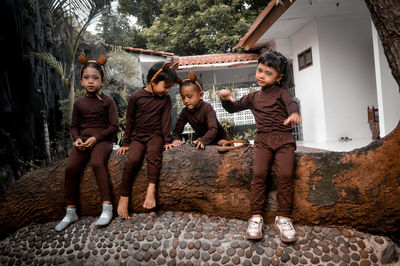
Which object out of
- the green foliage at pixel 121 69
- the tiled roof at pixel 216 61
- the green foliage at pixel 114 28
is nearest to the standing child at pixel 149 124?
the green foliage at pixel 114 28

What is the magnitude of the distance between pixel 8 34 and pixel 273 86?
4107 mm

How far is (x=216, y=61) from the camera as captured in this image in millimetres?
10445

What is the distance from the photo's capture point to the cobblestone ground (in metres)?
1.98

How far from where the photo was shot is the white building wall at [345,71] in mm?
7348

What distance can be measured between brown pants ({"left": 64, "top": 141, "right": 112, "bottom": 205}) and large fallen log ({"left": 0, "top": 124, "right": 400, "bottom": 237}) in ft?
0.29

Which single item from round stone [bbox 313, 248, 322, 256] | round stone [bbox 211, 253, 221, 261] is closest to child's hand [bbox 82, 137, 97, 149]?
round stone [bbox 211, 253, 221, 261]

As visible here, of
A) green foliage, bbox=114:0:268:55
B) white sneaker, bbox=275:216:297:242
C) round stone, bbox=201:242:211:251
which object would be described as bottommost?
round stone, bbox=201:242:211:251

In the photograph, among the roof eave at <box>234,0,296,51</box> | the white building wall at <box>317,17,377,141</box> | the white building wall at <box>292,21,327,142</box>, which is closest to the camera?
the roof eave at <box>234,0,296,51</box>

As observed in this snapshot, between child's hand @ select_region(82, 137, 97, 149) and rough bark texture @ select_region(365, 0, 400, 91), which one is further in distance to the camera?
child's hand @ select_region(82, 137, 97, 149)

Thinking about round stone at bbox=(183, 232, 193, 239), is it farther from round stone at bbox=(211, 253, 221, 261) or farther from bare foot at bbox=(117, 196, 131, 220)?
bare foot at bbox=(117, 196, 131, 220)

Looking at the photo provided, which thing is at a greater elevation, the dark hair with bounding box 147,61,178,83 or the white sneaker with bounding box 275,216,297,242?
the dark hair with bounding box 147,61,178,83

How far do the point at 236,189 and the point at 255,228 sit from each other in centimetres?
40

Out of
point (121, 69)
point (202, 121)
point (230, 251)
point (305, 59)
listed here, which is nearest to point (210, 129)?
point (202, 121)

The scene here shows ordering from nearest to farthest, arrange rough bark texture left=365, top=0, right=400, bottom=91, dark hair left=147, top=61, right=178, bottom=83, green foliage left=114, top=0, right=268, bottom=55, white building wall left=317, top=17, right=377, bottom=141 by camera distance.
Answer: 1. rough bark texture left=365, top=0, right=400, bottom=91
2. dark hair left=147, top=61, right=178, bottom=83
3. white building wall left=317, top=17, right=377, bottom=141
4. green foliage left=114, top=0, right=268, bottom=55
